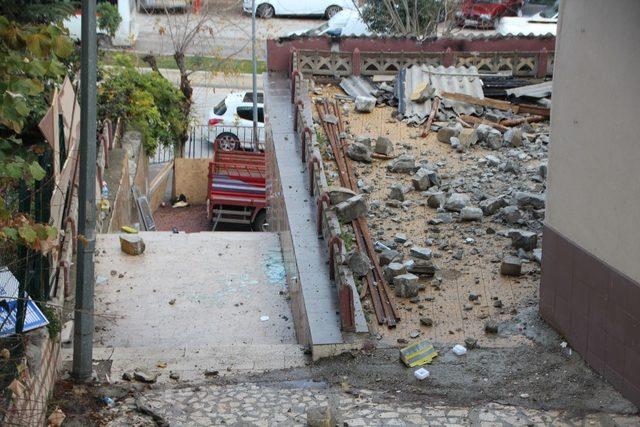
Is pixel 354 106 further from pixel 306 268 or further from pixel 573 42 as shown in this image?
pixel 573 42

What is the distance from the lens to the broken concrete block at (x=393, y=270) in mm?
11727

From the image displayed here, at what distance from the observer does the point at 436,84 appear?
19.4 metres

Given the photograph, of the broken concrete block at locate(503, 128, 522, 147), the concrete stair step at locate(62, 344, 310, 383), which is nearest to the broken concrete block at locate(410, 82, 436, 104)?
the broken concrete block at locate(503, 128, 522, 147)

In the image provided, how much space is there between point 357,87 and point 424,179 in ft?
17.6

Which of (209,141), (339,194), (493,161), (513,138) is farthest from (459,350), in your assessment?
(209,141)

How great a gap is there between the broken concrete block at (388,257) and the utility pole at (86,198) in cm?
389

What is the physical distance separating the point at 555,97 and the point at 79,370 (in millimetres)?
5538

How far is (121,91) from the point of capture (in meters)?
22.9

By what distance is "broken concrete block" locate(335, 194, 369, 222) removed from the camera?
43.3 ft

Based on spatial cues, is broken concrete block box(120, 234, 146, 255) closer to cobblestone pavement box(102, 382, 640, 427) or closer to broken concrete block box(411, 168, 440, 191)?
broken concrete block box(411, 168, 440, 191)

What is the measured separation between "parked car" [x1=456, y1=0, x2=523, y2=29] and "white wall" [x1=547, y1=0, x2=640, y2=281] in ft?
82.0

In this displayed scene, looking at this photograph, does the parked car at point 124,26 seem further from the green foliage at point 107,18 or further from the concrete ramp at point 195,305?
the concrete ramp at point 195,305

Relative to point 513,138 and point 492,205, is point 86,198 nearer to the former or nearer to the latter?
point 492,205

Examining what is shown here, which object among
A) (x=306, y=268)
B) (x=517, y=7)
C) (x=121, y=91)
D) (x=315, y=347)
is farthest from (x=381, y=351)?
(x=517, y=7)
